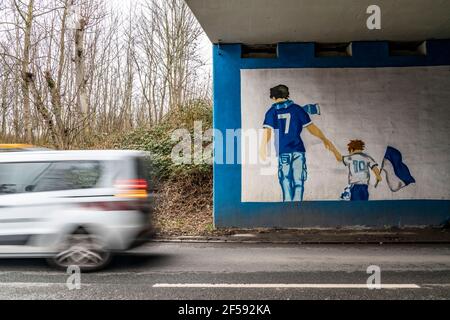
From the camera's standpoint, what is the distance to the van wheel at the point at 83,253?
6359mm

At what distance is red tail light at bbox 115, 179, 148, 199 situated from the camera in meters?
6.38

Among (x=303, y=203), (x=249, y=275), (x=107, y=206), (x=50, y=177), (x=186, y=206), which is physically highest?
(x=50, y=177)

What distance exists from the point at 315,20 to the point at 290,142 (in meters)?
3.09

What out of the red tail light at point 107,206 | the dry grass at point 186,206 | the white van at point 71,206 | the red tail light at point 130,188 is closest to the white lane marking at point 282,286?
the white van at point 71,206

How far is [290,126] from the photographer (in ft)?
35.0

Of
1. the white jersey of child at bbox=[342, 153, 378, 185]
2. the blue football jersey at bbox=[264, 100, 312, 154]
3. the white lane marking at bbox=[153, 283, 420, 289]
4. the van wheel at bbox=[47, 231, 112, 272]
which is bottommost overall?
the white lane marking at bbox=[153, 283, 420, 289]

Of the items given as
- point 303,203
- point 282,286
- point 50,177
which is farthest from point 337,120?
point 50,177

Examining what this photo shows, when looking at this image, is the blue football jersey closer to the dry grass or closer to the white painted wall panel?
the white painted wall panel

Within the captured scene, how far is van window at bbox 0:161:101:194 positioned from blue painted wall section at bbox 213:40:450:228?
15.5 ft

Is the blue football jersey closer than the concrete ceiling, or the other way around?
the concrete ceiling

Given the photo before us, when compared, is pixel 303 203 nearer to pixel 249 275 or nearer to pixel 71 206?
pixel 249 275

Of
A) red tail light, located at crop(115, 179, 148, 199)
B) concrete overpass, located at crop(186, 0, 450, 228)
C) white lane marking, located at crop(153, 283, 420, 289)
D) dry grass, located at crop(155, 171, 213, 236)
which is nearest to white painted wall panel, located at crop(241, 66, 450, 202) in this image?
concrete overpass, located at crop(186, 0, 450, 228)

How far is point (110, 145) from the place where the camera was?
1587 cm
